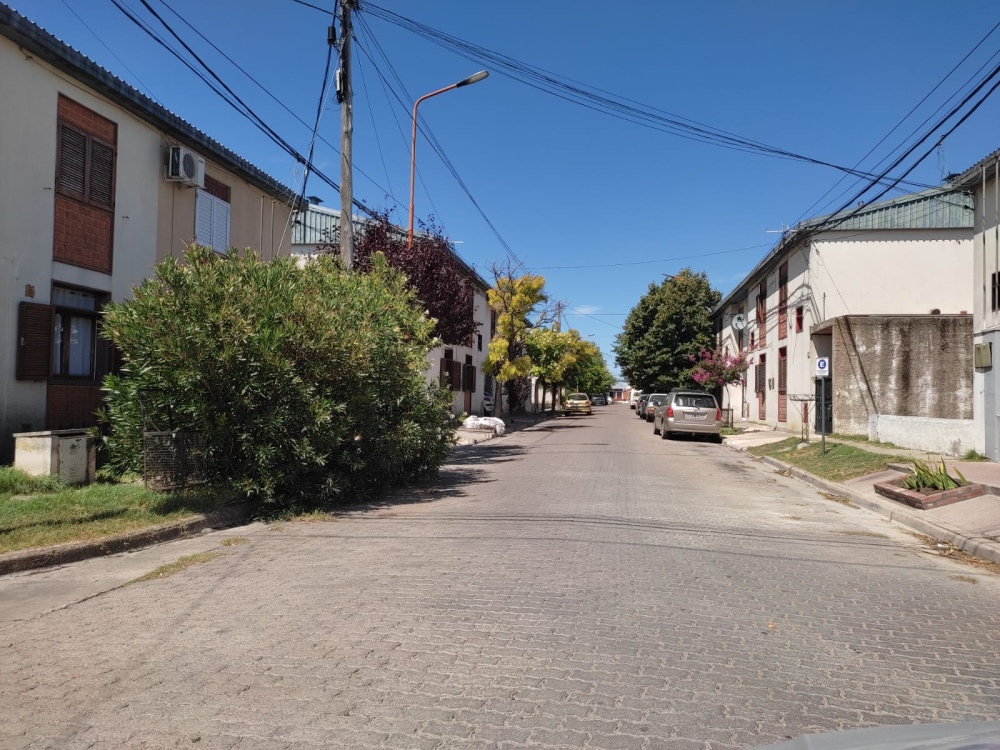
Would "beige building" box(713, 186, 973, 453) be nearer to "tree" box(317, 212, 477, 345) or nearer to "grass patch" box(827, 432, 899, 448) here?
"grass patch" box(827, 432, 899, 448)

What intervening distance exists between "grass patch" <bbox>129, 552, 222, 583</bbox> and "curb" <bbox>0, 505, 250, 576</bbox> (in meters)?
0.77

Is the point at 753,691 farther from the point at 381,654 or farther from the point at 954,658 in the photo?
the point at 381,654

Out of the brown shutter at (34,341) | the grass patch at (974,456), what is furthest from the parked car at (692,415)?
the brown shutter at (34,341)

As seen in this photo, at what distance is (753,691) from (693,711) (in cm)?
47

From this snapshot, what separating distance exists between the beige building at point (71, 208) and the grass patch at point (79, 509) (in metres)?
2.17

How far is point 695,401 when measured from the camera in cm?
2505

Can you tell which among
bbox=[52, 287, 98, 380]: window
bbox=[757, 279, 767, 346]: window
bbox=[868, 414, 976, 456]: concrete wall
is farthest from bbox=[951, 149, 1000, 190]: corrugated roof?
bbox=[757, 279, 767, 346]: window

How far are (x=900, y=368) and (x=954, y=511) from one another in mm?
13391

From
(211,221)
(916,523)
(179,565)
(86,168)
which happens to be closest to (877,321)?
(916,523)

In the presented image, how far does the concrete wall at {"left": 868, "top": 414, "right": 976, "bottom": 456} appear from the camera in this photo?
14992 mm

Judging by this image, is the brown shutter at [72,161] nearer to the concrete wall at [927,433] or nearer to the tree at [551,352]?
the concrete wall at [927,433]

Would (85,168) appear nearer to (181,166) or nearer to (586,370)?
(181,166)

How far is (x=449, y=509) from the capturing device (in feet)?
32.4

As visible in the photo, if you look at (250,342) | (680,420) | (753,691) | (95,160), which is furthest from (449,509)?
(680,420)
